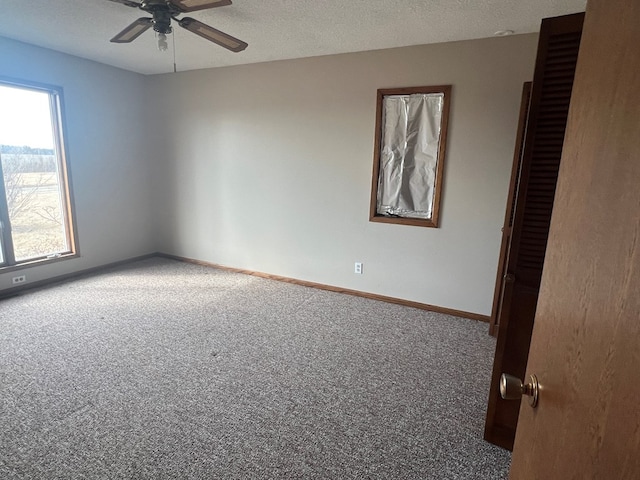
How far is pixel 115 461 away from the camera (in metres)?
1.67

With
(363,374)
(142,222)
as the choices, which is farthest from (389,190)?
(142,222)

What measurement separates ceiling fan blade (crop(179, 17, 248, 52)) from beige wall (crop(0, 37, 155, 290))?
7.76ft

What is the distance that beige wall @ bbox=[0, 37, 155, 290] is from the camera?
3.66 meters

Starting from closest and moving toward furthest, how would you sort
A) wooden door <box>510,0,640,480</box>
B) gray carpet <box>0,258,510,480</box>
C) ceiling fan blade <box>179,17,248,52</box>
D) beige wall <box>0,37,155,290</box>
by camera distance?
wooden door <box>510,0,640,480</box> → gray carpet <box>0,258,510,480</box> → ceiling fan blade <box>179,17,248,52</box> → beige wall <box>0,37,155,290</box>

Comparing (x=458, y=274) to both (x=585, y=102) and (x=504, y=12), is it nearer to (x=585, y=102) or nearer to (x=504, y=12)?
(x=504, y=12)

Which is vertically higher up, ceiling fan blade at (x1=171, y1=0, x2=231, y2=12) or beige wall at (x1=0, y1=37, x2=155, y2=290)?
ceiling fan blade at (x1=171, y1=0, x2=231, y2=12)

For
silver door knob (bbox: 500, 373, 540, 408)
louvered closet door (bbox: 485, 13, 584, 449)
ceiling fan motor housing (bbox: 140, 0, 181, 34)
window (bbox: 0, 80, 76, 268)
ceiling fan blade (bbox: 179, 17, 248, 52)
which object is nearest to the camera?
silver door knob (bbox: 500, 373, 540, 408)

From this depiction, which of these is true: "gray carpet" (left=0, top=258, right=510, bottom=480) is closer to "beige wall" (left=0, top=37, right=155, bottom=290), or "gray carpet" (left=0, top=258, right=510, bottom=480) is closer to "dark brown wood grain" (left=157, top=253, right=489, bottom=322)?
"dark brown wood grain" (left=157, top=253, right=489, bottom=322)

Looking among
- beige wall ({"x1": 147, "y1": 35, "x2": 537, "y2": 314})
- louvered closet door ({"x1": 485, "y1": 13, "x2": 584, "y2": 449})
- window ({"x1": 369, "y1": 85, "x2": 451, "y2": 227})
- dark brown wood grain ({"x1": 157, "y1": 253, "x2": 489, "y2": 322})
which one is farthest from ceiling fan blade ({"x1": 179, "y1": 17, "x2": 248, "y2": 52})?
dark brown wood grain ({"x1": 157, "y1": 253, "x2": 489, "y2": 322})

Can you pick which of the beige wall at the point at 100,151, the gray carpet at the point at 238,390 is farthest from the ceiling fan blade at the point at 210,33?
the beige wall at the point at 100,151

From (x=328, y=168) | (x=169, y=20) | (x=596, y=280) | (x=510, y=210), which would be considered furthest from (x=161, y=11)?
(x=510, y=210)

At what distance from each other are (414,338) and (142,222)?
13.1 feet

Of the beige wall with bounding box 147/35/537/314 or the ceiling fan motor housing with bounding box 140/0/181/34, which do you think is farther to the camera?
the beige wall with bounding box 147/35/537/314

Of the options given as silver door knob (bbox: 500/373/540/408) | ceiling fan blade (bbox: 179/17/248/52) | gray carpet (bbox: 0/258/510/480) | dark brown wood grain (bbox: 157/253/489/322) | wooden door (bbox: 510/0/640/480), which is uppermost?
ceiling fan blade (bbox: 179/17/248/52)
